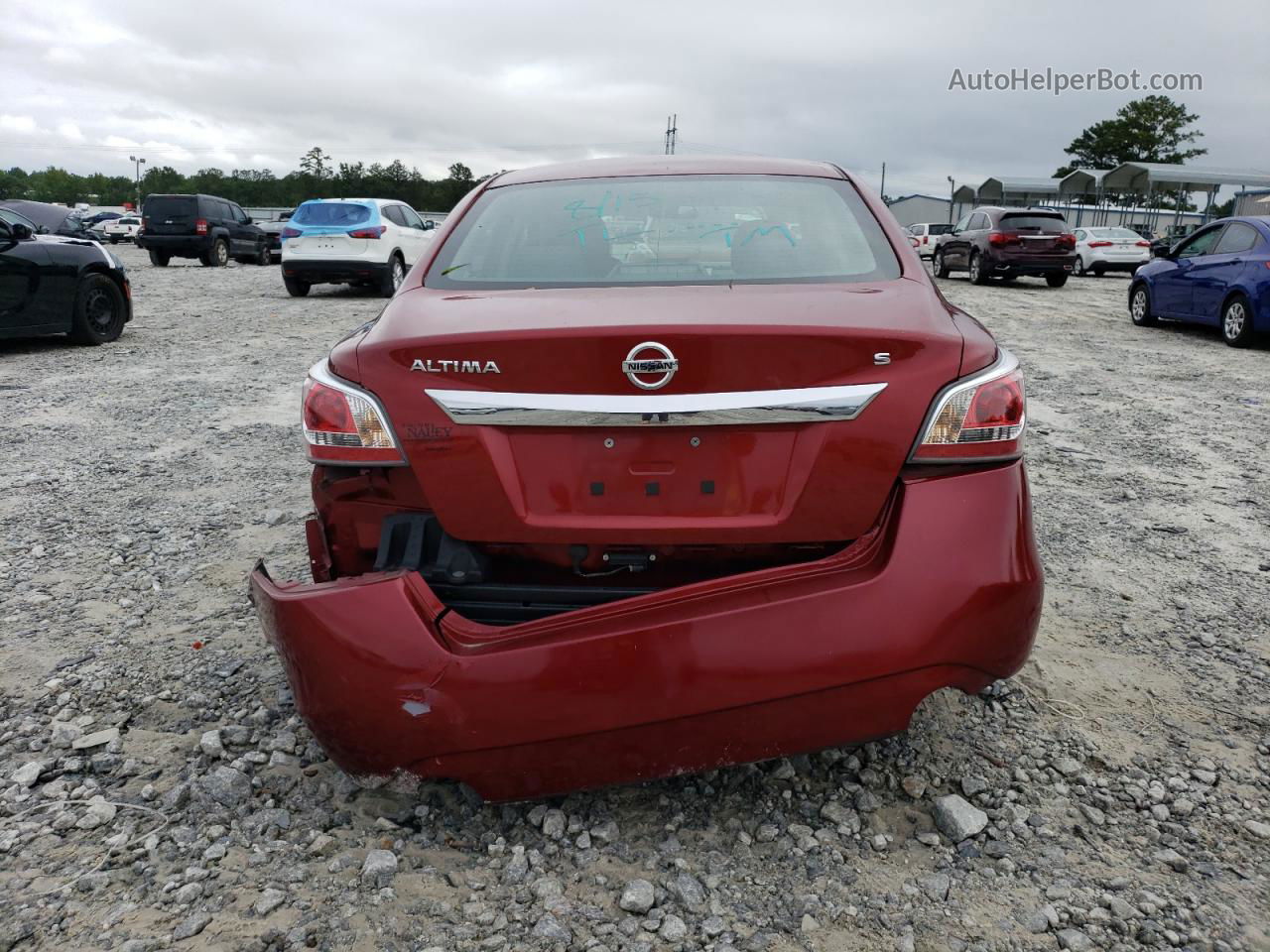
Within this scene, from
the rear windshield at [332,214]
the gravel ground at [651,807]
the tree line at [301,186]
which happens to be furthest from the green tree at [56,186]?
the gravel ground at [651,807]

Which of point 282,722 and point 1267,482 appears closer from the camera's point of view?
point 282,722

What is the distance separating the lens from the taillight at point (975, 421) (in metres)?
2.07

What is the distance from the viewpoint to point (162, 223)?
23.8 meters

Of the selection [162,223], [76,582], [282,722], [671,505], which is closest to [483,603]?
[671,505]

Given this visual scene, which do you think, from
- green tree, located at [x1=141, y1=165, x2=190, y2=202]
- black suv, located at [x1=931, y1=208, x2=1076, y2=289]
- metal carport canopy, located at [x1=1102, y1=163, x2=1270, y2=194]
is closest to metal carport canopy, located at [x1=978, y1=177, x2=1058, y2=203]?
metal carport canopy, located at [x1=1102, y1=163, x2=1270, y2=194]

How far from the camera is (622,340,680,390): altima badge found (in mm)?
1995

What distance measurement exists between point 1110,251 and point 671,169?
2513 cm

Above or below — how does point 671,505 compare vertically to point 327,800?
above

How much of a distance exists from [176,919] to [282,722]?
2.64 feet

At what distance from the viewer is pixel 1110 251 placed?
24.8 meters

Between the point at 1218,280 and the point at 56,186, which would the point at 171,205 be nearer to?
the point at 1218,280

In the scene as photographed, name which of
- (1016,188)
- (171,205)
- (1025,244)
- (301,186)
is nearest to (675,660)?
(1025,244)

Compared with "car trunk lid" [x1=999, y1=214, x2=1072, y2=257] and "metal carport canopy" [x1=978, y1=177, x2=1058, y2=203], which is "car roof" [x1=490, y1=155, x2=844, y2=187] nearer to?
"car trunk lid" [x1=999, y1=214, x2=1072, y2=257]

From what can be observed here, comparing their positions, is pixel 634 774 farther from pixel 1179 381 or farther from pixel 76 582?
pixel 1179 381
